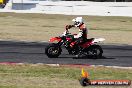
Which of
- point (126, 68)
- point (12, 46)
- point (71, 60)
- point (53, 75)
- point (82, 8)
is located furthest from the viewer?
point (82, 8)

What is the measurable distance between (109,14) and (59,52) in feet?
125

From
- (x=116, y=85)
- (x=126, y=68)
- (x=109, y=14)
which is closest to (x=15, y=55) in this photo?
(x=126, y=68)

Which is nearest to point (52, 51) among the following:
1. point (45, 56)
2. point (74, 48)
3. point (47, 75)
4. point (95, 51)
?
point (45, 56)

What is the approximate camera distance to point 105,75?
1418 centimetres

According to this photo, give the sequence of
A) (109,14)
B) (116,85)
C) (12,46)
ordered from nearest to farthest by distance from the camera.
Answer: (116,85) → (12,46) → (109,14)

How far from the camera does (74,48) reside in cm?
1881

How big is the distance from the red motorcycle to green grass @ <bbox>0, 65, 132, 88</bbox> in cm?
283

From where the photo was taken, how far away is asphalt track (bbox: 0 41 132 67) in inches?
698

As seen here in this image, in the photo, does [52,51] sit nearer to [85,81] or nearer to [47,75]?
[47,75]

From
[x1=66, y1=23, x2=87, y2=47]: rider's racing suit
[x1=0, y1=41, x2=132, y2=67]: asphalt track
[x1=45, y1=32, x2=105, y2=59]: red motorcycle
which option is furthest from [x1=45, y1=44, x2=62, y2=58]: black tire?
[x1=66, y1=23, x2=87, y2=47]: rider's racing suit

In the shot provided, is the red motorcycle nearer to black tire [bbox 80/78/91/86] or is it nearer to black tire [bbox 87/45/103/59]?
black tire [bbox 87/45/103/59]

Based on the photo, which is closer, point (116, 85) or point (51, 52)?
point (116, 85)

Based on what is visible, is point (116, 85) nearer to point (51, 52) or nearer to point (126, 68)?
point (126, 68)

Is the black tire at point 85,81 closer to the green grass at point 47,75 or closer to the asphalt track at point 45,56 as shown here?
the green grass at point 47,75
